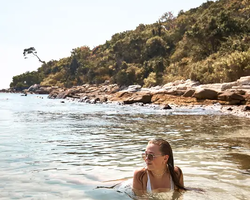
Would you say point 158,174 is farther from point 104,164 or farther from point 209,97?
point 209,97

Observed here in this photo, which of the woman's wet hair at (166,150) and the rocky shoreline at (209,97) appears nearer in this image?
the woman's wet hair at (166,150)

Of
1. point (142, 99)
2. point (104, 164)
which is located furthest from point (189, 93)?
point (104, 164)

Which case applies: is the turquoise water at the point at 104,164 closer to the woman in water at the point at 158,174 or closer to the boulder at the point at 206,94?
the woman in water at the point at 158,174

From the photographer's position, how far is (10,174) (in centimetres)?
492

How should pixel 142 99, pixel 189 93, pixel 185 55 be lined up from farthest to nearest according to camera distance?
pixel 185 55 → pixel 142 99 → pixel 189 93

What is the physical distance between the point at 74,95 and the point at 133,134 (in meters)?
44.8

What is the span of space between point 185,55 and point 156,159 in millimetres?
45974

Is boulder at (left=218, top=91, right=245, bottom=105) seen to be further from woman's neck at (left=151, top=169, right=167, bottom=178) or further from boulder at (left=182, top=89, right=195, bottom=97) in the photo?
woman's neck at (left=151, top=169, right=167, bottom=178)

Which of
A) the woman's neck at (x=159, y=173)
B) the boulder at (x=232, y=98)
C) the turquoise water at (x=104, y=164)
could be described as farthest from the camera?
the boulder at (x=232, y=98)

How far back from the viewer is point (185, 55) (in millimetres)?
47594

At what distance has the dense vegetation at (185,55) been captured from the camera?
2972 cm

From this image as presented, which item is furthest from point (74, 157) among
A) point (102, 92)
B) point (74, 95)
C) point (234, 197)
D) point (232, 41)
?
point (74, 95)

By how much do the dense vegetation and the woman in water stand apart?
77.2 feet

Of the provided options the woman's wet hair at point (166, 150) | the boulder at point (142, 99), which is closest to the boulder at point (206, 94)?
the boulder at point (142, 99)
